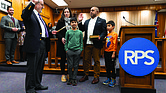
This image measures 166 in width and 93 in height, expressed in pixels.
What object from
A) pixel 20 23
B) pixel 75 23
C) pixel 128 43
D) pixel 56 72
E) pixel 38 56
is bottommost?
→ pixel 56 72

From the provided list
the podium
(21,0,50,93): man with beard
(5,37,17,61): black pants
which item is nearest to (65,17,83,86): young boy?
(21,0,50,93): man with beard

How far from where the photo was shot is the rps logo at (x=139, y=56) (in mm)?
1470

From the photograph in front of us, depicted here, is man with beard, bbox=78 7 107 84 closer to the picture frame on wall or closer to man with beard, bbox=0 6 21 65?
man with beard, bbox=0 6 21 65

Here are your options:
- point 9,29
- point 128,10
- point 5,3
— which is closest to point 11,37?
point 9,29

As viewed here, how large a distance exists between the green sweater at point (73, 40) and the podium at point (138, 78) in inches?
30.3

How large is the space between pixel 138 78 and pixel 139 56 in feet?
0.98

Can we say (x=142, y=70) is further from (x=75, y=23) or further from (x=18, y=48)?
(x=18, y=48)

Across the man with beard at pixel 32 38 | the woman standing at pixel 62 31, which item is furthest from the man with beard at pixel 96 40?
the man with beard at pixel 32 38

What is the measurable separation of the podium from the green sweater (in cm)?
77

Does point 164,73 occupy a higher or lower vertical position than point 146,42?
lower

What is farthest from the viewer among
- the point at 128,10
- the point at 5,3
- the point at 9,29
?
the point at 128,10

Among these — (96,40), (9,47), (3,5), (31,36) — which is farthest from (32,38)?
(3,5)

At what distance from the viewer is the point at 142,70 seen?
149 centimetres

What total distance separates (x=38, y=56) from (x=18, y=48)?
2.92 m
